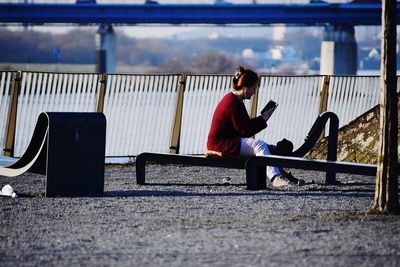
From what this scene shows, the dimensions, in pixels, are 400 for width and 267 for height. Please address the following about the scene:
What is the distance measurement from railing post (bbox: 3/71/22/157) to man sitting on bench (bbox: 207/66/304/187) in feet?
19.9

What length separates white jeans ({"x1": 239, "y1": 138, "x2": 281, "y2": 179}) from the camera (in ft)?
41.3

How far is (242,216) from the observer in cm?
1001

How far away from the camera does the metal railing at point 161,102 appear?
1886 cm

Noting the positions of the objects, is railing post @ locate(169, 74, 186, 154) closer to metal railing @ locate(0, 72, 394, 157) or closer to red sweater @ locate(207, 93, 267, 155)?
metal railing @ locate(0, 72, 394, 157)

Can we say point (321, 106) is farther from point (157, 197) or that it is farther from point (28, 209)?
point (28, 209)

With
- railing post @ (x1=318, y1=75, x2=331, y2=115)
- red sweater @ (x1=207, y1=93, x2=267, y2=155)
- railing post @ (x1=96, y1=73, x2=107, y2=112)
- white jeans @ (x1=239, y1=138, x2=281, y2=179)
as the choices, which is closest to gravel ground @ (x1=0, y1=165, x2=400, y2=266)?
white jeans @ (x1=239, y1=138, x2=281, y2=179)

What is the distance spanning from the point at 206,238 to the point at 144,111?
36.7ft

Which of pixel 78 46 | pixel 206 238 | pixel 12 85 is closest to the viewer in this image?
pixel 206 238

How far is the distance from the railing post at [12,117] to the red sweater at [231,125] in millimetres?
6073

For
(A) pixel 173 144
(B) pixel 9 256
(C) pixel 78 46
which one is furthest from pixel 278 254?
(C) pixel 78 46

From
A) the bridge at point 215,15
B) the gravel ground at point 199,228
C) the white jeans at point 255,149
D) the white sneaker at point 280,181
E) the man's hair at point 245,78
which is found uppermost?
the bridge at point 215,15

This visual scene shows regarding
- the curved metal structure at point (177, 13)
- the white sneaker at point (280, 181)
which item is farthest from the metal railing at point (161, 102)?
the curved metal structure at point (177, 13)

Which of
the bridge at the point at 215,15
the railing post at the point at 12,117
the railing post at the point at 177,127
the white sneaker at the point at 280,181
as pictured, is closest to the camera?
the white sneaker at the point at 280,181

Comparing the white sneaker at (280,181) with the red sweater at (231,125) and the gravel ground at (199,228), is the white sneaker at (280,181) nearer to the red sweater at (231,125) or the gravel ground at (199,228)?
the gravel ground at (199,228)
